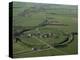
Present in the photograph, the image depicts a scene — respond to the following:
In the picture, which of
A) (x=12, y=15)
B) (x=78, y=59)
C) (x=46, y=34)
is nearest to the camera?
(x=12, y=15)

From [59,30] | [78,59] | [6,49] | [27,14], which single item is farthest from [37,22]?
[78,59]

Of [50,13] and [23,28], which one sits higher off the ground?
[50,13]

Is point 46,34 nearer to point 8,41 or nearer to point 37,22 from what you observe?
point 37,22

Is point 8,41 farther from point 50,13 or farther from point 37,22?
point 50,13

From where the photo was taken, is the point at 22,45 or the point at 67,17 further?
the point at 67,17

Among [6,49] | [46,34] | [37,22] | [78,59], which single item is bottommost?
[78,59]

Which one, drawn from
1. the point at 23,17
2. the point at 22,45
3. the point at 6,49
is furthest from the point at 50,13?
the point at 6,49

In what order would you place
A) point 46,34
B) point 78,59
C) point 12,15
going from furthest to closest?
point 78,59 → point 46,34 → point 12,15
